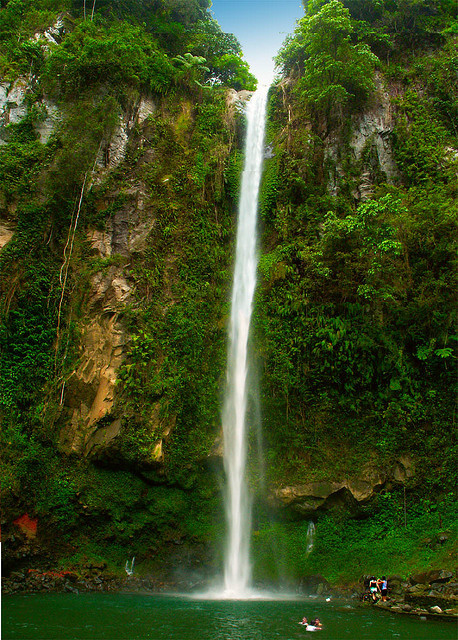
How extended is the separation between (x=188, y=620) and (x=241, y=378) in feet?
21.6

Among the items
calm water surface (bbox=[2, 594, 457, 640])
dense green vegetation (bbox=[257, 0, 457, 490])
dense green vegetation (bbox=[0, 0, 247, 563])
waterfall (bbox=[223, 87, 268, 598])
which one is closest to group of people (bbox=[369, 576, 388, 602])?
calm water surface (bbox=[2, 594, 457, 640])

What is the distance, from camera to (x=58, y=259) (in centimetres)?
1302

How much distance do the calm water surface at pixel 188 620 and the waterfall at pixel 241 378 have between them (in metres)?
1.80

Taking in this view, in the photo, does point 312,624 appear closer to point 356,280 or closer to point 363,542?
point 363,542

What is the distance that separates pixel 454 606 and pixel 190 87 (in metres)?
18.5

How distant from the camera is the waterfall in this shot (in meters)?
10.8

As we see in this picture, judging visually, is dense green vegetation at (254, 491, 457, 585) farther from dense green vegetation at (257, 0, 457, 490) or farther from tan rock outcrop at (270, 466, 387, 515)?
dense green vegetation at (257, 0, 457, 490)

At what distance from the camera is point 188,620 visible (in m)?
7.12

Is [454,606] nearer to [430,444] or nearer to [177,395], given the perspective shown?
[430,444]

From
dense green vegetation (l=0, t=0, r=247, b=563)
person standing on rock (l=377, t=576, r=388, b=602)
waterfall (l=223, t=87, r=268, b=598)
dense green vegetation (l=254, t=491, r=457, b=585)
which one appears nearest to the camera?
person standing on rock (l=377, t=576, r=388, b=602)

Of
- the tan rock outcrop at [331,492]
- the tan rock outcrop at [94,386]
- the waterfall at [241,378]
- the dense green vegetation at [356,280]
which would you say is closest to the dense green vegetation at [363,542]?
the tan rock outcrop at [331,492]

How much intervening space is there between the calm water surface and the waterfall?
1798 millimetres

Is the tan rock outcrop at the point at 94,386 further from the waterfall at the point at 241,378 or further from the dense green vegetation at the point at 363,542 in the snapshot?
the dense green vegetation at the point at 363,542

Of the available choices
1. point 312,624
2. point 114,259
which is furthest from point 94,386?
point 312,624
